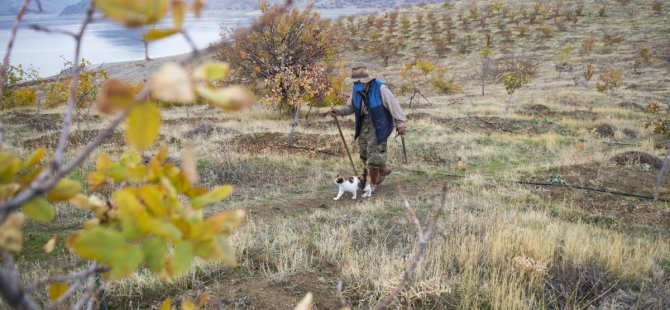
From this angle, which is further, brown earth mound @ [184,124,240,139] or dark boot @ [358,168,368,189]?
brown earth mound @ [184,124,240,139]

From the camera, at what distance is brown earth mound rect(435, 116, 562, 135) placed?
11.7m

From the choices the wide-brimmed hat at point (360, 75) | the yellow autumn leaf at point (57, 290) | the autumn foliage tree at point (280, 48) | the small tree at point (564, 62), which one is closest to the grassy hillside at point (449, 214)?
the yellow autumn leaf at point (57, 290)

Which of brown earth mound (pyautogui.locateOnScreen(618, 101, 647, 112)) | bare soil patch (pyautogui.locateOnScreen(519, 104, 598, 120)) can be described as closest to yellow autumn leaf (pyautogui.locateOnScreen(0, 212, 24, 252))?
bare soil patch (pyautogui.locateOnScreen(519, 104, 598, 120))

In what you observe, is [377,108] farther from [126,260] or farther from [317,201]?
[126,260]

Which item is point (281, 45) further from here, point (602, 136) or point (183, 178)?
point (183, 178)

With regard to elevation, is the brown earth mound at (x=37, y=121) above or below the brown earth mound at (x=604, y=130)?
above

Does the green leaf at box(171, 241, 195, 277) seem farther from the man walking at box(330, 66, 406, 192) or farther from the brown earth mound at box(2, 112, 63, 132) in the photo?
the brown earth mound at box(2, 112, 63, 132)

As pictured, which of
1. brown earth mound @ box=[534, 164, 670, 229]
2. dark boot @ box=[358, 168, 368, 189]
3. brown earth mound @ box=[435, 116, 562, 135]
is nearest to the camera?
brown earth mound @ box=[534, 164, 670, 229]

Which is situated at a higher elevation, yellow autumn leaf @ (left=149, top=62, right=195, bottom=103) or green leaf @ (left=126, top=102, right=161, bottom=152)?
yellow autumn leaf @ (left=149, top=62, right=195, bottom=103)

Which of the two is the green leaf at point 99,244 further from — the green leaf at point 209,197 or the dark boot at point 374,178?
the dark boot at point 374,178

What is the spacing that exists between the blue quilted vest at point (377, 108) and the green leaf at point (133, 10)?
5253 mm

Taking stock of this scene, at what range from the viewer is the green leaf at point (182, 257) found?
0.54 metres

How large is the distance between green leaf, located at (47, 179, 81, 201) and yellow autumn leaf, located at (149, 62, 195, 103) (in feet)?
1.22

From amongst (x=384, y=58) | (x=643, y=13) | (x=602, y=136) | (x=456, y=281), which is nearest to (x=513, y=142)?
(x=602, y=136)
